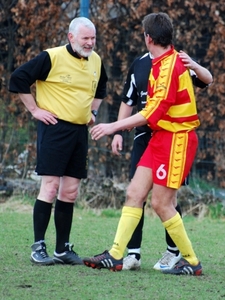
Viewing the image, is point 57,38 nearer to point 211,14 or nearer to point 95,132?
point 211,14

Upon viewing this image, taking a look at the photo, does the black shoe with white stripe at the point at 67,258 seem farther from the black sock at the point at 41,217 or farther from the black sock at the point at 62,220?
the black sock at the point at 41,217

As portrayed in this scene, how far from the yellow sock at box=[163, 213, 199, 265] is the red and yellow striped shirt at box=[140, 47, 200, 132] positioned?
2.31ft

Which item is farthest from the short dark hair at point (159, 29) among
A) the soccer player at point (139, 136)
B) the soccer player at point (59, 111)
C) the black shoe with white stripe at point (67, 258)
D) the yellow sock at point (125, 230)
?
the black shoe with white stripe at point (67, 258)

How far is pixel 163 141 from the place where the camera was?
20.2 feet

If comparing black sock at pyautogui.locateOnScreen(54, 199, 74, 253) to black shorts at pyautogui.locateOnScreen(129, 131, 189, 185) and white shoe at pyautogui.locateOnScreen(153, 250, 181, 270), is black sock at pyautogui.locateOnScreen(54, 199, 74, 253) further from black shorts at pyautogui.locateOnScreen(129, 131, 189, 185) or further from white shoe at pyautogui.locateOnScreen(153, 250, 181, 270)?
white shoe at pyautogui.locateOnScreen(153, 250, 181, 270)

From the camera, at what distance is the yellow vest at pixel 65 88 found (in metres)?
6.64

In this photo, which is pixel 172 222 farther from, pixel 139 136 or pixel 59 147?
pixel 59 147

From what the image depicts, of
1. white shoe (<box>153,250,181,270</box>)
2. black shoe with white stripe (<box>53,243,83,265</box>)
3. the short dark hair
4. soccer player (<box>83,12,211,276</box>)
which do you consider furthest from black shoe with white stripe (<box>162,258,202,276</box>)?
the short dark hair

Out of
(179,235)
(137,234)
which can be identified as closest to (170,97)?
(179,235)

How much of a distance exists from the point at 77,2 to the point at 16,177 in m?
2.66

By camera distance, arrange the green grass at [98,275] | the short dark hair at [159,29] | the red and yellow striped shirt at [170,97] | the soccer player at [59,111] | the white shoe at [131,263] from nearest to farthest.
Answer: the green grass at [98,275] < the red and yellow striped shirt at [170,97] < the short dark hair at [159,29] < the white shoe at [131,263] < the soccer player at [59,111]

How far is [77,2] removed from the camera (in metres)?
11.7

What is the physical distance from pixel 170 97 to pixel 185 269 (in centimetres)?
134

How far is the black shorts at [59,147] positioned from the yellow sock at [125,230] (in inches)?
28.4
